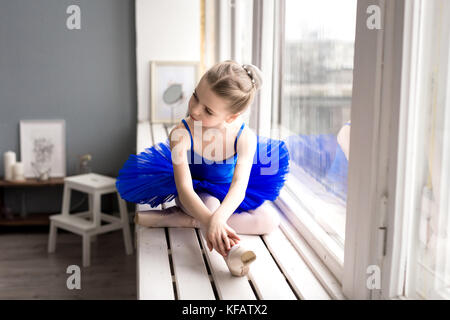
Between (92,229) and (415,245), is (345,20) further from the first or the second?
(92,229)

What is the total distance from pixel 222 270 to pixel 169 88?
2.22 metres

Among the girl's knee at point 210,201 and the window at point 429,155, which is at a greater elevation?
the window at point 429,155

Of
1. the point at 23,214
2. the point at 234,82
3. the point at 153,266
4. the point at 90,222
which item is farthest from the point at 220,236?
the point at 23,214

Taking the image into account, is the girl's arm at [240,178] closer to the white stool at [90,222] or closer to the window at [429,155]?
the window at [429,155]

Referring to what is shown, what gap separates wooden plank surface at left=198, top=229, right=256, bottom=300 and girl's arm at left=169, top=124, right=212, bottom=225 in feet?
0.37

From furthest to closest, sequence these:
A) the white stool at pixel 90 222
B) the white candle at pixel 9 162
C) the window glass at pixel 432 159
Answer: the white candle at pixel 9 162, the white stool at pixel 90 222, the window glass at pixel 432 159

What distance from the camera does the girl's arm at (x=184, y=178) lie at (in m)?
1.38

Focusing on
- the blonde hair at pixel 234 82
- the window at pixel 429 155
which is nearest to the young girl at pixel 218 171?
the blonde hair at pixel 234 82

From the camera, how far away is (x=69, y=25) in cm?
329

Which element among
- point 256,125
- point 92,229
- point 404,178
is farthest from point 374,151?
point 92,229

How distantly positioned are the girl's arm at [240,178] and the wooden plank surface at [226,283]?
0.40ft

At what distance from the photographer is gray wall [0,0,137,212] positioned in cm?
330

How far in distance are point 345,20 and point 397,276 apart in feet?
2.29

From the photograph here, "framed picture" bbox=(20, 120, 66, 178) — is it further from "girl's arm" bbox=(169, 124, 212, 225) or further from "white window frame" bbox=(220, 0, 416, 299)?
"white window frame" bbox=(220, 0, 416, 299)
